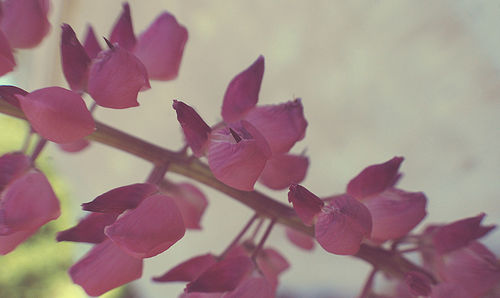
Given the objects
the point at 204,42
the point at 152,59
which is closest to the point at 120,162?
the point at 204,42

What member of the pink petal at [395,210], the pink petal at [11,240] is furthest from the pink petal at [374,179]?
the pink petal at [11,240]

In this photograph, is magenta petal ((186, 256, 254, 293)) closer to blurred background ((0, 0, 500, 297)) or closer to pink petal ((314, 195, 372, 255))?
pink petal ((314, 195, 372, 255))

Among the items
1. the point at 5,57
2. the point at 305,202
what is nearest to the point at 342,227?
the point at 305,202

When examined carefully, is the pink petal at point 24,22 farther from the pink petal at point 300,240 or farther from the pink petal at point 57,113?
the pink petal at point 300,240

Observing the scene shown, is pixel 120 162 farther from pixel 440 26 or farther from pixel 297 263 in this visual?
pixel 440 26

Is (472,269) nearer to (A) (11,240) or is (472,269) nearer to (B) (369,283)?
(B) (369,283)

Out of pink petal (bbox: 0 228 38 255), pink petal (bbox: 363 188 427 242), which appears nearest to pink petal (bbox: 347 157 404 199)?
pink petal (bbox: 363 188 427 242)
